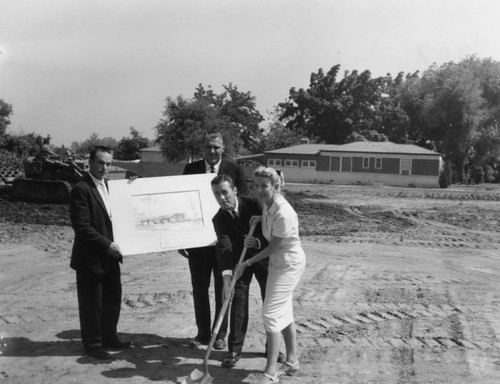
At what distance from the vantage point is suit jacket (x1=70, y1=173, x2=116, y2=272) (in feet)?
15.9

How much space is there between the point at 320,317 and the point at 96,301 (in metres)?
2.57

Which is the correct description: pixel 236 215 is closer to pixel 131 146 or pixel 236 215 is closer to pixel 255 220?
pixel 255 220

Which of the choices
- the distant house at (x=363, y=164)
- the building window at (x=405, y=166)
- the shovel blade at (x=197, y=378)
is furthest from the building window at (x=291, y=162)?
the shovel blade at (x=197, y=378)

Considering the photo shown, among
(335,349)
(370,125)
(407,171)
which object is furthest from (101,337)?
(370,125)

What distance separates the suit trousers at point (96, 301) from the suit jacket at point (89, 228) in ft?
0.30

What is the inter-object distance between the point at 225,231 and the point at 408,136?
56.8 meters

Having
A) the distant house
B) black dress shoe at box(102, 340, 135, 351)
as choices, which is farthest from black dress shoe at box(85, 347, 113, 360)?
the distant house

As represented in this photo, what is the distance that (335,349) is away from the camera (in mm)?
5289

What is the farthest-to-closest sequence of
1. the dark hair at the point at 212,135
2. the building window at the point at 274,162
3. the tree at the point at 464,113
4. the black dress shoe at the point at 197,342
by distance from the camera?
the tree at the point at 464,113 < the building window at the point at 274,162 < the black dress shoe at the point at 197,342 < the dark hair at the point at 212,135

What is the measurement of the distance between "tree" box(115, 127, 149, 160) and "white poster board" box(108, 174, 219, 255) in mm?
58438

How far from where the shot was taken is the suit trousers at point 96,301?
4.95 metres

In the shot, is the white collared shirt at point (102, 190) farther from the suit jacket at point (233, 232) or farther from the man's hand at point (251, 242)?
the man's hand at point (251, 242)

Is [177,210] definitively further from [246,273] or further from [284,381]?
[284,381]

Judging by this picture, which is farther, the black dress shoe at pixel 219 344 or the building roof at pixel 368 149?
the building roof at pixel 368 149
